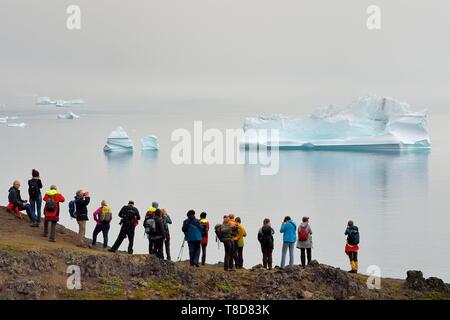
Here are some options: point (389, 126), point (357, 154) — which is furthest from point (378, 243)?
point (357, 154)

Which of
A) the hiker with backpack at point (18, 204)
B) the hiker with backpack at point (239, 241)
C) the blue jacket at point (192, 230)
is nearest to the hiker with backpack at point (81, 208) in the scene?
the hiker with backpack at point (18, 204)

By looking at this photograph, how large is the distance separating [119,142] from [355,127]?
21940 millimetres

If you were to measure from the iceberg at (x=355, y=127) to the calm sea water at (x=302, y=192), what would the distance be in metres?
1.87

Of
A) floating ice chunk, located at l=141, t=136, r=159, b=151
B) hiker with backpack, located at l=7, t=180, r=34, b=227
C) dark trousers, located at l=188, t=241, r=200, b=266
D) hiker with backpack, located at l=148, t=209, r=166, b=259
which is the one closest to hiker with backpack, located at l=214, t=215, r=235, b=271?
dark trousers, located at l=188, t=241, r=200, b=266

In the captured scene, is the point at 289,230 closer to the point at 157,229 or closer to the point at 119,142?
the point at 157,229

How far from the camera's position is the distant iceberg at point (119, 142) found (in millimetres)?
59681

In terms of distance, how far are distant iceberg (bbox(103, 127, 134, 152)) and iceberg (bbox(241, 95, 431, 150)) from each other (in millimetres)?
10932

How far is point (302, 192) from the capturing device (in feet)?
135

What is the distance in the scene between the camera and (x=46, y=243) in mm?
13148

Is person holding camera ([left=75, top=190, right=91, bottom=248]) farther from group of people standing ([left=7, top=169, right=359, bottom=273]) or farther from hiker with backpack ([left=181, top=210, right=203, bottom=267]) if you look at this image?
hiker with backpack ([left=181, top=210, right=203, bottom=267])

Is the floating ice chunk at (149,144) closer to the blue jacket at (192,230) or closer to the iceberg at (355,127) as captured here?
the iceberg at (355,127)

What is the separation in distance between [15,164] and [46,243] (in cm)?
4302

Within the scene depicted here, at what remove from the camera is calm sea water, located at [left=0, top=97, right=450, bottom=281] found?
24.8 meters

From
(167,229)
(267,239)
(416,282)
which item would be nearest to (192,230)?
(167,229)
